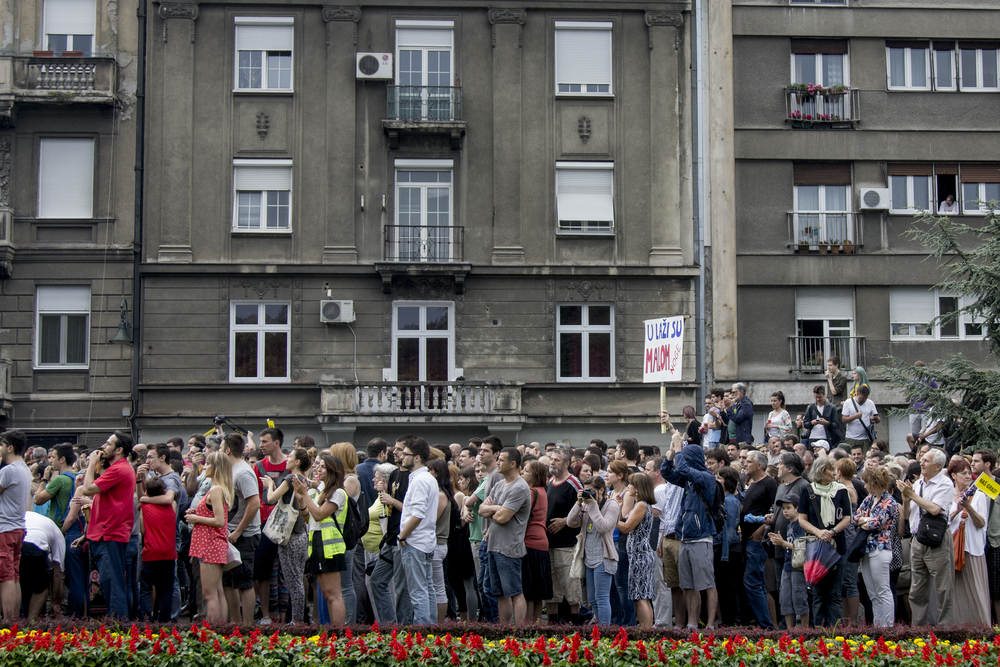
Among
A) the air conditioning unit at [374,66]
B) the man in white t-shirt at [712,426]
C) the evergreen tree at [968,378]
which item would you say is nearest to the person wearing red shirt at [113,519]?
the man in white t-shirt at [712,426]

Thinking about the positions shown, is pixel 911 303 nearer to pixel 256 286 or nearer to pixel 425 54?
pixel 425 54

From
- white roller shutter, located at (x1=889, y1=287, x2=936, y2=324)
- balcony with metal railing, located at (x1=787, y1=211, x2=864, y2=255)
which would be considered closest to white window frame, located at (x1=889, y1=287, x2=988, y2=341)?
white roller shutter, located at (x1=889, y1=287, x2=936, y2=324)

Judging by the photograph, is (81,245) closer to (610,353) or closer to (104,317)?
(104,317)

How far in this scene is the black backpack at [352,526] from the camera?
455 inches

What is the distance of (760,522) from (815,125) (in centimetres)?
1927

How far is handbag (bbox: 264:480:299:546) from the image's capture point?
12109mm

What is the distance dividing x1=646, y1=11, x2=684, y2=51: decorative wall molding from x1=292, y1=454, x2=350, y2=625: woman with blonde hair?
20265 millimetres

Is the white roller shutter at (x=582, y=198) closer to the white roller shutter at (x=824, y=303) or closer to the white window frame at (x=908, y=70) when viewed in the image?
the white roller shutter at (x=824, y=303)

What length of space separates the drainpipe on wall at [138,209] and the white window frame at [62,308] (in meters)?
1.24

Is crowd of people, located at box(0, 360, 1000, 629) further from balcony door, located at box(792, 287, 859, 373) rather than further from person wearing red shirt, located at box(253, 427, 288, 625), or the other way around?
balcony door, located at box(792, 287, 859, 373)

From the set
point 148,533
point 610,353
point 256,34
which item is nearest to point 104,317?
point 256,34

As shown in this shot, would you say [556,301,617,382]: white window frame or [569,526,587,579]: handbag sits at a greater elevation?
[556,301,617,382]: white window frame

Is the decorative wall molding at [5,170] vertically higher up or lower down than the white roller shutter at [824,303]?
higher up

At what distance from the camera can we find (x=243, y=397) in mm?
27297
